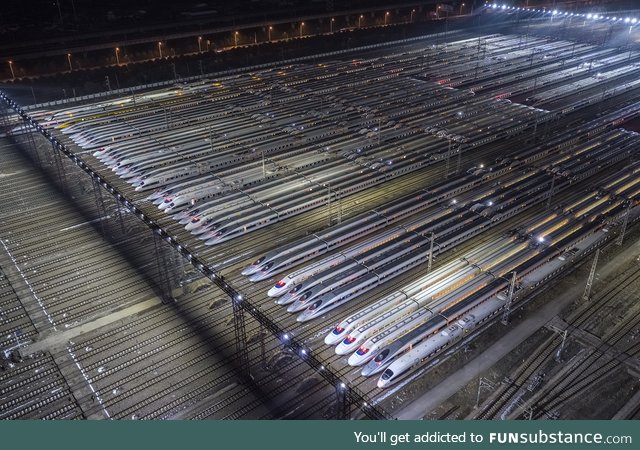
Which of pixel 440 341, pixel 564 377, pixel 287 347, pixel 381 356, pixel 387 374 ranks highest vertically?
pixel 287 347

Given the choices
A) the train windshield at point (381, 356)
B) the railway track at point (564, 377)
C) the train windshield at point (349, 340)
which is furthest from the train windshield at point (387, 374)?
the railway track at point (564, 377)

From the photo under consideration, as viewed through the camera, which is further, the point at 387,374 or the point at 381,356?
the point at 381,356

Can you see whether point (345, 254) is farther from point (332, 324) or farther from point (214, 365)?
point (214, 365)

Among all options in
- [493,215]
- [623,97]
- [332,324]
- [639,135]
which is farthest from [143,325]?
[623,97]

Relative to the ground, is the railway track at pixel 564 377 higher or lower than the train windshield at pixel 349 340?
lower

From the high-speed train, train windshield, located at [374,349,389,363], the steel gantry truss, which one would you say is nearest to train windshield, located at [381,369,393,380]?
the high-speed train

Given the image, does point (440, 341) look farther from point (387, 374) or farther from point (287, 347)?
point (287, 347)

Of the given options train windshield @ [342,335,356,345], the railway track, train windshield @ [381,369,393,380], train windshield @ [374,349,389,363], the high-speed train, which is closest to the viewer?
the railway track

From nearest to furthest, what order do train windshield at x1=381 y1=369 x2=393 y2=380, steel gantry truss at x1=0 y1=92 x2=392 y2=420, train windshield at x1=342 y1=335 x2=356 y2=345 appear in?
steel gantry truss at x1=0 y1=92 x2=392 y2=420 < train windshield at x1=381 y1=369 x2=393 y2=380 < train windshield at x1=342 y1=335 x2=356 y2=345

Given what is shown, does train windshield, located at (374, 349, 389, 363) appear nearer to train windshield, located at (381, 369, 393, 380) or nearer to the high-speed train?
the high-speed train

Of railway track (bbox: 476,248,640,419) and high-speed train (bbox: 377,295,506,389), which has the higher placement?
high-speed train (bbox: 377,295,506,389)

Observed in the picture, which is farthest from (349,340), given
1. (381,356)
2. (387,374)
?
(387,374)

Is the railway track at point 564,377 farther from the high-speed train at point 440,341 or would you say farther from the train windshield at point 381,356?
the train windshield at point 381,356
